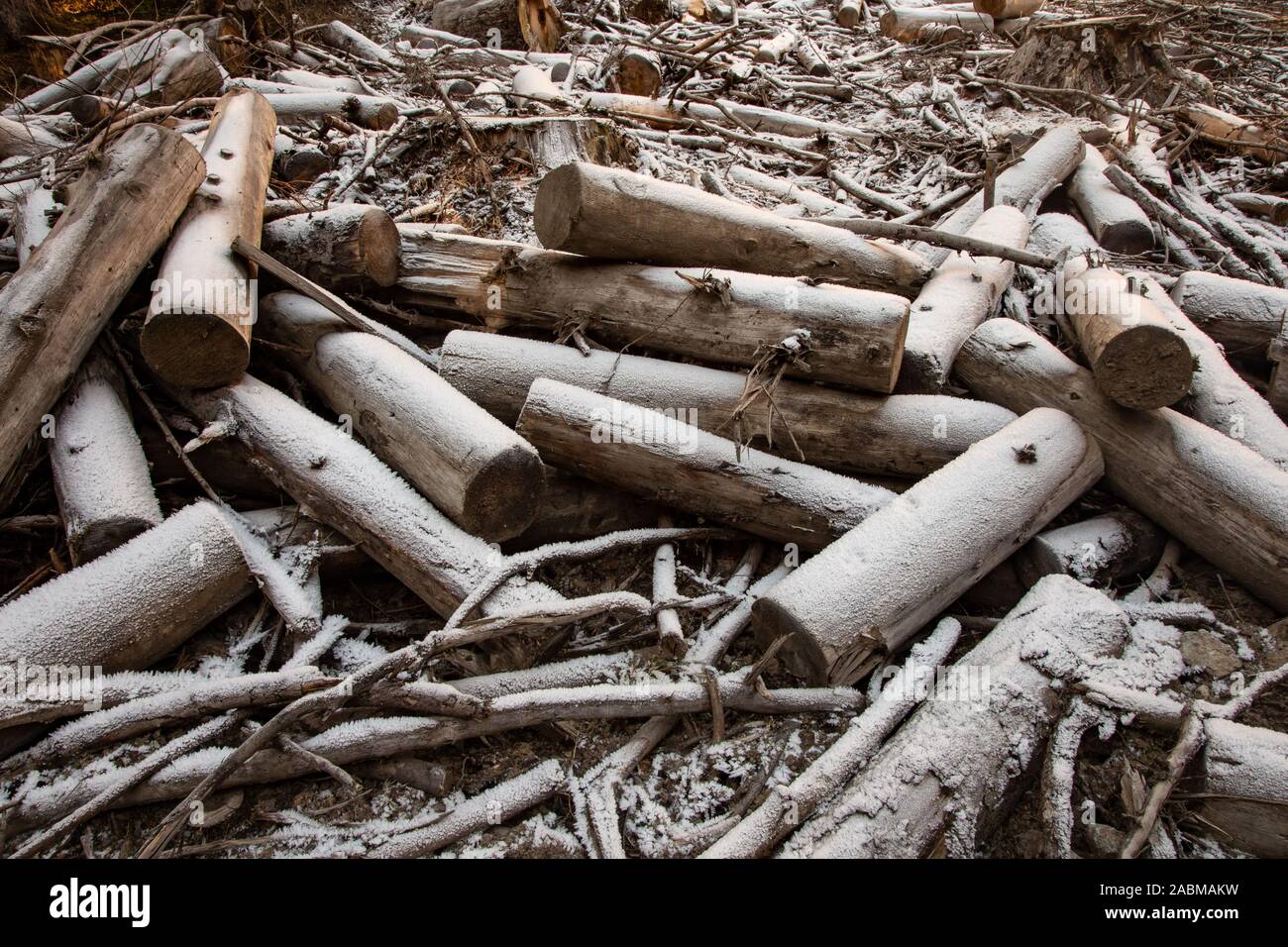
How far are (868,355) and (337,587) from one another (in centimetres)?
247

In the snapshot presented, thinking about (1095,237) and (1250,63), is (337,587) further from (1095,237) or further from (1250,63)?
(1250,63)

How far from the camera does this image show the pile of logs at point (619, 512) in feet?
7.74

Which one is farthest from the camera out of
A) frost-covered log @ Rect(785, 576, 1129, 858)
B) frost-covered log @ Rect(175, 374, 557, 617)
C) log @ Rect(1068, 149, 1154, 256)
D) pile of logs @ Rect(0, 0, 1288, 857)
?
log @ Rect(1068, 149, 1154, 256)

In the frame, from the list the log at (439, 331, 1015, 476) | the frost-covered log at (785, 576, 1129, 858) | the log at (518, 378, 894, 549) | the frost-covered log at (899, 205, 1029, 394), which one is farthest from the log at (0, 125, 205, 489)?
the frost-covered log at (899, 205, 1029, 394)

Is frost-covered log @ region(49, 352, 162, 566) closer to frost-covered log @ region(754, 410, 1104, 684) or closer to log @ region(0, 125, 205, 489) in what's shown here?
log @ region(0, 125, 205, 489)

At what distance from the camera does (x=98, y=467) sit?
3037 millimetres

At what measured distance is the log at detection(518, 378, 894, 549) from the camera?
3.11 meters

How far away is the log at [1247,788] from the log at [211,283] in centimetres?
385

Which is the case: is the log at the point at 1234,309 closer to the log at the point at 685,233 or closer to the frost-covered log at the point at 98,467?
the log at the point at 685,233

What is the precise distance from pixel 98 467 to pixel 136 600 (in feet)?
2.43

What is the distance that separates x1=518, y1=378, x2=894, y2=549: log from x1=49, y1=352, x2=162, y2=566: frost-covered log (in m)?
1.53

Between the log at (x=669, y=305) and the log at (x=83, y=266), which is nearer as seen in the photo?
the log at (x=83, y=266)

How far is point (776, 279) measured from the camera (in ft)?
11.6

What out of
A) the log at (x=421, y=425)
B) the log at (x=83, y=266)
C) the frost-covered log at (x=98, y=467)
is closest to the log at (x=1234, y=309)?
the log at (x=421, y=425)
